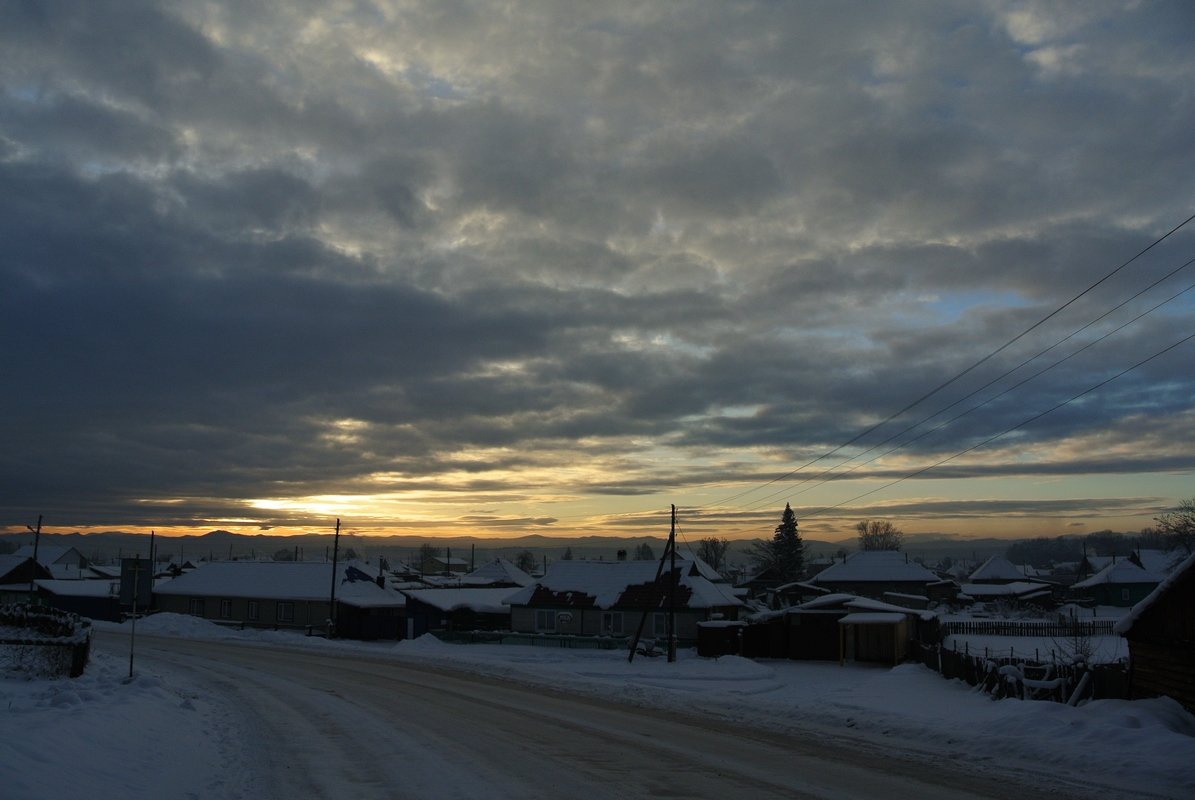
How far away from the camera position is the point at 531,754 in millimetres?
17734

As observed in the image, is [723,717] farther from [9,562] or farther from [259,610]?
[9,562]

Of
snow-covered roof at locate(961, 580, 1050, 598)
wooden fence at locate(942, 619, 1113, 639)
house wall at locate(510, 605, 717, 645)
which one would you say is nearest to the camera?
house wall at locate(510, 605, 717, 645)

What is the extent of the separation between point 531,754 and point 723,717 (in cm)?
793

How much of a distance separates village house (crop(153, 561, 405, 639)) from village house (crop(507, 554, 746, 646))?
14082 millimetres

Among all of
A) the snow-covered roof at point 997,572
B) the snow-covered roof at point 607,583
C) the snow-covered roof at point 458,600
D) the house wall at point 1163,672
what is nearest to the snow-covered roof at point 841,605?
the snow-covered roof at point 607,583

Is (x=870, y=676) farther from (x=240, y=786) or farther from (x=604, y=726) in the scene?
(x=240, y=786)

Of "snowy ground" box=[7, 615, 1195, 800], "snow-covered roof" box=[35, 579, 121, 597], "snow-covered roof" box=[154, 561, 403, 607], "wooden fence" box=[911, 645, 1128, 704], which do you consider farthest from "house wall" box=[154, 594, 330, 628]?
"wooden fence" box=[911, 645, 1128, 704]

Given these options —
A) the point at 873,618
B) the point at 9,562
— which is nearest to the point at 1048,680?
the point at 873,618

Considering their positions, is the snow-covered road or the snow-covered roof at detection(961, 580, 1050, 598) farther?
the snow-covered roof at detection(961, 580, 1050, 598)

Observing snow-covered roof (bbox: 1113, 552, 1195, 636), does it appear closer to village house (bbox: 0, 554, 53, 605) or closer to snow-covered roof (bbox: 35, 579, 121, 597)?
snow-covered roof (bbox: 35, 579, 121, 597)

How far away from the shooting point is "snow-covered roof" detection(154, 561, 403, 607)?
71.1 m

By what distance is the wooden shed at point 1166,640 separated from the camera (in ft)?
64.7

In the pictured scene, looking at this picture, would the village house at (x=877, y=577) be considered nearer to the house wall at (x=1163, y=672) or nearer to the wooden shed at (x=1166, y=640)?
the house wall at (x=1163, y=672)

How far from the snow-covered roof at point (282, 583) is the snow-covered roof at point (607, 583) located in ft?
52.9
